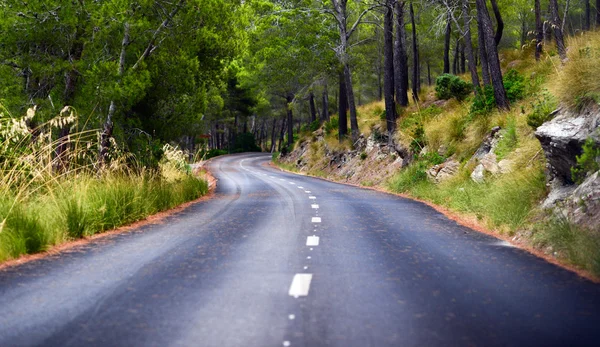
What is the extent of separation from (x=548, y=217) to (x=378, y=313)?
20.4ft

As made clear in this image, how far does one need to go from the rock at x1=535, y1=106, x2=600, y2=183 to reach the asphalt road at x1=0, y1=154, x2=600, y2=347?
92.8 inches

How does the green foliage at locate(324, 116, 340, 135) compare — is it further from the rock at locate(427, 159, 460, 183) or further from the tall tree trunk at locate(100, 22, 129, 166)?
the tall tree trunk at locate(100, 22, 129, 166)

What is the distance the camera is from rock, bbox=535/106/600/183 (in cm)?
1027

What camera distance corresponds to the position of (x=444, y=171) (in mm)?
20391

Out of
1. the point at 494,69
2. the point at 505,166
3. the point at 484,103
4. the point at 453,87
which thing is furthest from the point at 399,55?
the point at 505,166

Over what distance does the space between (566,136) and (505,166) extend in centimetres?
466

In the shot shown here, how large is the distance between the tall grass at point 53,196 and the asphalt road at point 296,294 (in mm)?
677

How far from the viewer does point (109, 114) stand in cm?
1698

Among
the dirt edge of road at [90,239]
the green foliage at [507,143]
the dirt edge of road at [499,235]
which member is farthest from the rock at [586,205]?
the dirt edge of road at [90,239]

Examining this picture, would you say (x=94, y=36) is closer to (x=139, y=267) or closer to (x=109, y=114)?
(x=109, y=114)

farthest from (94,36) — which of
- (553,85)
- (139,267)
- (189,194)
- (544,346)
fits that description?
(544,346)

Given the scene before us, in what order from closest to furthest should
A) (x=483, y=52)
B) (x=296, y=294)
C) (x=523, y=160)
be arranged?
(x=296, y=294)
(x=523, y=160)
(x=483, y=52)

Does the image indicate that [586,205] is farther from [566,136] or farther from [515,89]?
[515,89]

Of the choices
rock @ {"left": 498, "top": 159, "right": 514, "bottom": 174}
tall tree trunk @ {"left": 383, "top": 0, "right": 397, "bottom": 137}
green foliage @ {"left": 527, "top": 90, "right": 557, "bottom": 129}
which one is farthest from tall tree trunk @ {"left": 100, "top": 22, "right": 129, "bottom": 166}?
tall tree trunk @ {"left": 383, "top": 0, "right": 397, "bottom": 137}
